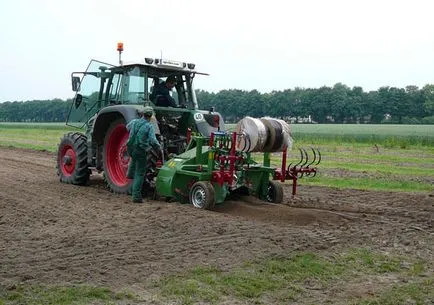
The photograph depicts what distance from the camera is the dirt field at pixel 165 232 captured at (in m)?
5.79

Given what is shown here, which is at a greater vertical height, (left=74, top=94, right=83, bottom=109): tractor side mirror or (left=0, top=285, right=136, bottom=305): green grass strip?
(left=74, top=94, right=83, bottom=109): tractor side mirror

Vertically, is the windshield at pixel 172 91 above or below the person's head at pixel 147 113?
above

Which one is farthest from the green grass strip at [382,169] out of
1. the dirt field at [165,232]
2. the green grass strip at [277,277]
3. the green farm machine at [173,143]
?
the green grass strip at [277,277]

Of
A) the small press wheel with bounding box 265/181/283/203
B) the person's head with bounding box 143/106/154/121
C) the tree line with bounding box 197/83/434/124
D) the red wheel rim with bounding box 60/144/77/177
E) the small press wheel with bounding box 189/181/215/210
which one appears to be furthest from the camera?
the tree line with bounding box 197/83/434/124

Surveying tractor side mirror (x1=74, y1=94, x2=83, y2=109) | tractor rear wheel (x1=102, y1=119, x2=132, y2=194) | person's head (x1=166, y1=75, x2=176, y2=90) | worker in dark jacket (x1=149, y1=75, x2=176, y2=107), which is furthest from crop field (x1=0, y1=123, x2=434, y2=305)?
person's head (x1=166, y1=75, x2=176, y2=90)

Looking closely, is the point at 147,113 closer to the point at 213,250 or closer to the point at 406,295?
the point at 213,250

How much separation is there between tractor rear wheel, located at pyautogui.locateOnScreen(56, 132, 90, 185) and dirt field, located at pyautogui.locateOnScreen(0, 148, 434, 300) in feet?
2.78

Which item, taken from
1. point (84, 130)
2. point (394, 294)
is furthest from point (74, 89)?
point (394, 294)

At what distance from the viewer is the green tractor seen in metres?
10.7

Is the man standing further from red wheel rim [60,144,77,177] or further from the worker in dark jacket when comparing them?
red wheel rim [60,144,77,177]

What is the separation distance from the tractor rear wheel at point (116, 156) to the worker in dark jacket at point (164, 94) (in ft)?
2.53

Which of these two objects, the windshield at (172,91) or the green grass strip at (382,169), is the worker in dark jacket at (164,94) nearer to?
the windshield at (172,91)

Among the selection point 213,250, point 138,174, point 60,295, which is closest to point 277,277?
point 213,250

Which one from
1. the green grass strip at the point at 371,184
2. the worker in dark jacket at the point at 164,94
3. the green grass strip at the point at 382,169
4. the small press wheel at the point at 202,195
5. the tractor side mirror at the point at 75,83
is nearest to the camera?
the small press wheel at the point at 202,195
